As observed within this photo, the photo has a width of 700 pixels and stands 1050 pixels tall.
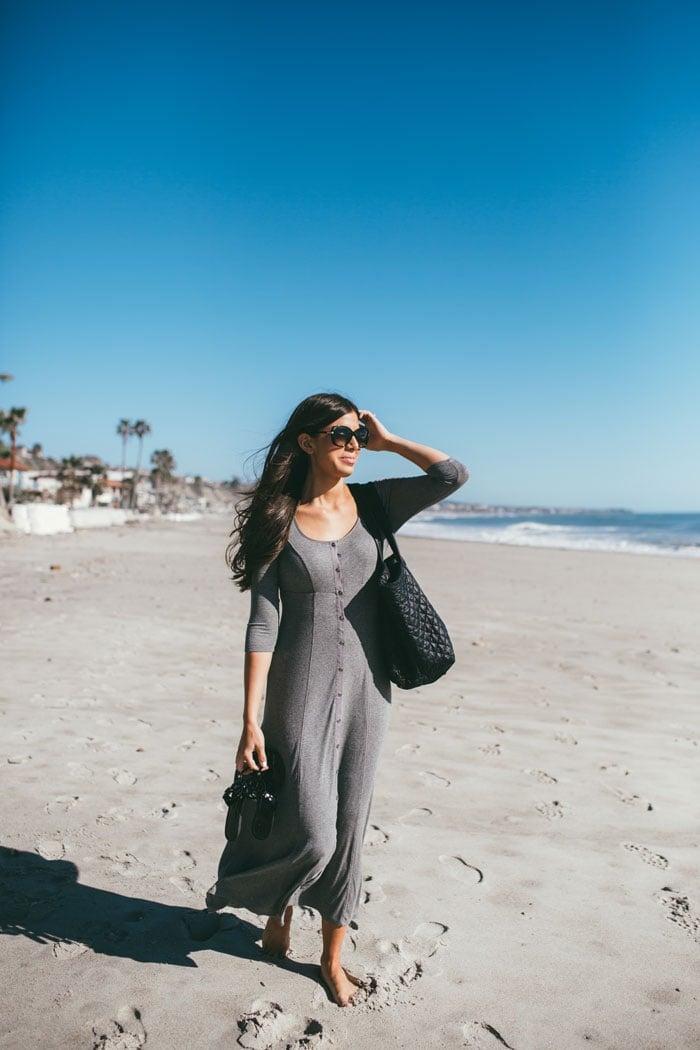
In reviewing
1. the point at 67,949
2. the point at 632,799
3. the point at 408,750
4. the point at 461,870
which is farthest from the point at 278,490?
the point at 632,799

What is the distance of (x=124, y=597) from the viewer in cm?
1227

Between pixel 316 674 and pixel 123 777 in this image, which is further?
pixel 123 777

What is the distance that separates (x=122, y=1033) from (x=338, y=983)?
2.42ft

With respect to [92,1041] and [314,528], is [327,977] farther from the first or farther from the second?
[314,528]

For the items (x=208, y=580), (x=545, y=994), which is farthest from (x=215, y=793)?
(x=208, y=580)

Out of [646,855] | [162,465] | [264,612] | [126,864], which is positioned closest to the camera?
[264,612]

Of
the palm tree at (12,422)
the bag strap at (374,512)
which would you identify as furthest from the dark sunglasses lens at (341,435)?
the palm tree at (12,422)

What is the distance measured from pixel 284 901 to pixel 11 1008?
0.98 meters

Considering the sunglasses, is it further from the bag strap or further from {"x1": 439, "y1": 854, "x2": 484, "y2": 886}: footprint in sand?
{"x1": 439, "y1": 854, "x2": 484, "y2": 886}: footprint in sand

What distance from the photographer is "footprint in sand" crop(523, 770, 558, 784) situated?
4.57 metres

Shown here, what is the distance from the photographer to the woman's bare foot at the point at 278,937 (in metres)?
2.68

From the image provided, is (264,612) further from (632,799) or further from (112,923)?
(632,799)

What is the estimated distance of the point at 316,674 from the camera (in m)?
2.47

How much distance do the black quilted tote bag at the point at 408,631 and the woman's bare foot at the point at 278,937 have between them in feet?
3.47
